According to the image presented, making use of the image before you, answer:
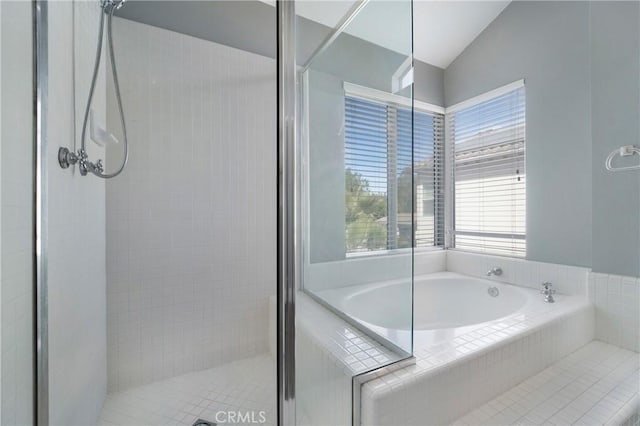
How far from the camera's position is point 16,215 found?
725 mm

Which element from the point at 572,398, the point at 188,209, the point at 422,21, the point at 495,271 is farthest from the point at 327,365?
the point at 422,21

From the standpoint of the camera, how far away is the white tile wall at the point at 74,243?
92 centimetres

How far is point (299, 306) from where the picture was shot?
1086 millimetres

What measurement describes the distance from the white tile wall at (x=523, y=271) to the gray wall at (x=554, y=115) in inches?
2.4

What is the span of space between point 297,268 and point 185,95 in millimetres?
1299

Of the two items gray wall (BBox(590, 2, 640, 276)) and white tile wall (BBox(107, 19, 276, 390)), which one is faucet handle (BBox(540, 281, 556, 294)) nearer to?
gray wall (BBox(590, 2, 640, 276))

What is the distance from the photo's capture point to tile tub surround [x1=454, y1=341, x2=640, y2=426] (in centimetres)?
104

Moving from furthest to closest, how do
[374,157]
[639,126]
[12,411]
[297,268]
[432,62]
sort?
[432,62] < [639,126] < [374,157] < [297,268] < [12,411]

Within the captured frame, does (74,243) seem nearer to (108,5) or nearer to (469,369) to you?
(108,5)

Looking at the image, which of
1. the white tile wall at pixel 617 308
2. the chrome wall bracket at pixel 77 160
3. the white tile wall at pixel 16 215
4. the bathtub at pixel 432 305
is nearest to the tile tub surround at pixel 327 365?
the bathtub at pixel 432 305

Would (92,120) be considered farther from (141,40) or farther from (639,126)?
(639,126)

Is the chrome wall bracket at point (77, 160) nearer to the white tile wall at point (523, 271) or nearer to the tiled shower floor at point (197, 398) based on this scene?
the tiled shower floor at point (197, 398)

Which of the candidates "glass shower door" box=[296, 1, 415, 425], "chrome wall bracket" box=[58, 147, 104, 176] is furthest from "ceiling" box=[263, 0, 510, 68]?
"chrome wall bracket" box=[58, 147, 104, 176]

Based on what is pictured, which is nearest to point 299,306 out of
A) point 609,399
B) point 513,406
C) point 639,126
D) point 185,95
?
point 513,406
